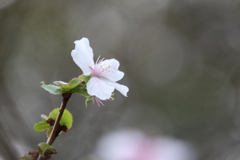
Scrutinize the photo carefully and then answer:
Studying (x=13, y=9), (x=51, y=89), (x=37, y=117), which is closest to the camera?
(x=51, y=89)

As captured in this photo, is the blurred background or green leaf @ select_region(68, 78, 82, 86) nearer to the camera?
green leaf @ select_region(68, 78, 82, 86)

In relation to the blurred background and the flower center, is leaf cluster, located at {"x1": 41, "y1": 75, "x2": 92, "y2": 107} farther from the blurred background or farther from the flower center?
the blurred background

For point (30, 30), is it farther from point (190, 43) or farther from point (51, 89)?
point (51, 89)

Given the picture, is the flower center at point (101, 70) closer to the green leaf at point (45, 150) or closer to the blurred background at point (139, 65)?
the green leaf at point (45, 150)

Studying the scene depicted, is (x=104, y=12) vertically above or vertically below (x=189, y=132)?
above

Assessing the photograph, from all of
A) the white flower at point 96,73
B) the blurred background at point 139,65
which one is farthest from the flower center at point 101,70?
the blurred background at point 139,65

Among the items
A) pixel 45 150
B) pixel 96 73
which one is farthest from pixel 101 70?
pixel 45 150

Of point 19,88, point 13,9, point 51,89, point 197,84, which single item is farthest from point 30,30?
point 51,89

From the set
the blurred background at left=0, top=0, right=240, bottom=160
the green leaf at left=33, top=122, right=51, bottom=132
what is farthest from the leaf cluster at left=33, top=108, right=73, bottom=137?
the blurred background at left=0, top=0, right=240, bottom=160
